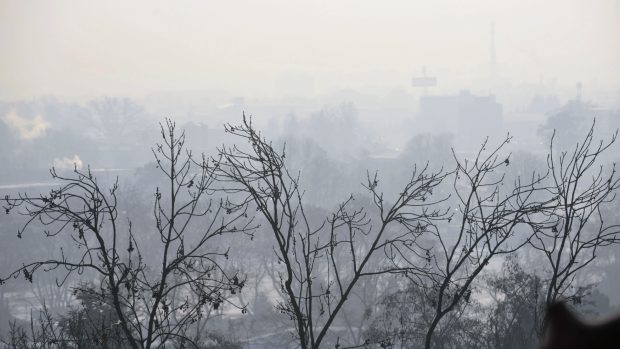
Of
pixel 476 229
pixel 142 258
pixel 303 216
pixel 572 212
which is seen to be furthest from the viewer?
pixel 142 258

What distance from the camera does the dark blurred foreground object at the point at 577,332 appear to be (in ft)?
4.79

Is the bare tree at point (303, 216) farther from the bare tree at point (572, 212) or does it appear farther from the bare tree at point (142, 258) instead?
the bare tree at point (572, 212)

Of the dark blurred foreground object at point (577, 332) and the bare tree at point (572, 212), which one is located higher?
the dark blurred foreground object at point (577, 332)

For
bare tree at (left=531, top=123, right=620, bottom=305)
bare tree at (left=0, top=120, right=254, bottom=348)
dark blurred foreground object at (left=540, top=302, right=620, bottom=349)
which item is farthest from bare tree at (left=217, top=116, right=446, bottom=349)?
dark blurred foreground object at (left=540, top=302, right=620, bottom=349)

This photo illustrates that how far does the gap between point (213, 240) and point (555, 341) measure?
48.4 meters

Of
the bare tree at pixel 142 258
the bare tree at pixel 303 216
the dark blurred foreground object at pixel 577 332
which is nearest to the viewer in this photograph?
the dark blurred foreground object at pixel 577 332

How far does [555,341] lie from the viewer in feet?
4.94

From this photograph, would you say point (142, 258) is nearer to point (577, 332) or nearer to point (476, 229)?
point (476, 229)

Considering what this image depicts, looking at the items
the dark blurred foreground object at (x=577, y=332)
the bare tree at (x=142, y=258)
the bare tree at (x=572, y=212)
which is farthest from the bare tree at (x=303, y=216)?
the dark blurred foreground object at (x=577, y=332)

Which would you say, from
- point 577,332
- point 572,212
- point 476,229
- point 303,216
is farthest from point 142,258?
point 577,332

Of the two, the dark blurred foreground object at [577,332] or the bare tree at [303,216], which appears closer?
the dark blurred foreground object at [577,332]

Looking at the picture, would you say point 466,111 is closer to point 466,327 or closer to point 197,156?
point 197,156

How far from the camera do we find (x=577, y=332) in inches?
58.3

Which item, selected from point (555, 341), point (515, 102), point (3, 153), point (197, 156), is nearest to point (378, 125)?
point (515, 102)
